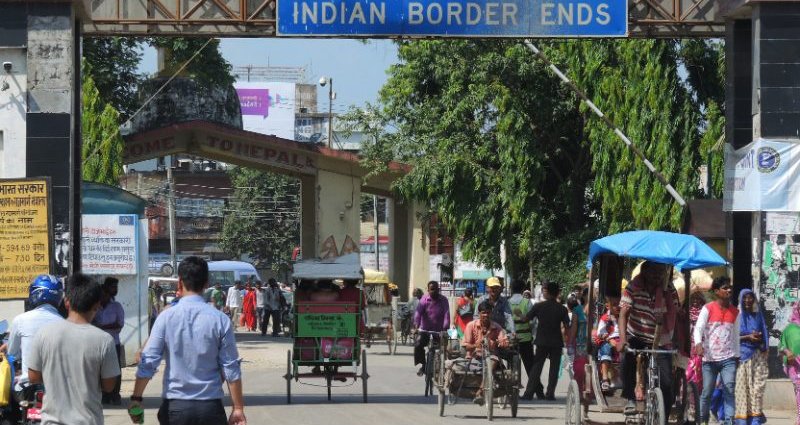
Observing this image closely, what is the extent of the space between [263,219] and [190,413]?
8172 centimetres

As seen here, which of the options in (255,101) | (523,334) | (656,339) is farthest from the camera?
(255,101)

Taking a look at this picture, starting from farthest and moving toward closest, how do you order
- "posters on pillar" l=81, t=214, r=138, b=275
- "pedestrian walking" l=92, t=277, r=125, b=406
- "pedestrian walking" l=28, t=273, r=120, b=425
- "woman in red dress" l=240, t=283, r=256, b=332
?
1. "woman in red dress" l=240, t=283, r=256, b=332
2. "posters on pillar" l=81, t=214, r=138, b=275
3. "pedestrian walking" l=92, t=277, r=125, b=406
4. "pedestrian walking" l=28, t=273, r=120, b=425

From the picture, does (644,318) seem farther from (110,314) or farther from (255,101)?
(255,101)

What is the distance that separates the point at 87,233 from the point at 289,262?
2442 inches

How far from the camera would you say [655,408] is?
1332cm

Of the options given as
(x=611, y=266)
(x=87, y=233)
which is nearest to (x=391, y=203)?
(x=87, y=233)

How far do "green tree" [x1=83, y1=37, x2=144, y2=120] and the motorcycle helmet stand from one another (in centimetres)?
3279

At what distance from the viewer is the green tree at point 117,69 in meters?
43.4

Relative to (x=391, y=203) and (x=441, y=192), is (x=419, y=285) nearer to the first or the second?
(x=391, y=203)

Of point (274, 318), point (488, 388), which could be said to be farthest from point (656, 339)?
point (274, 318)

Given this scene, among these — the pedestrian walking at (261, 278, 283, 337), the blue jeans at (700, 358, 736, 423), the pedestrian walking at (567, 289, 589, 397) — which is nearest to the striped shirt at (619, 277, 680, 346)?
the pedestrian walking at (567, 289, 589, 397)

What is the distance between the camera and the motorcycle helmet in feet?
35.1

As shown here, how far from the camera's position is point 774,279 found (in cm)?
1922

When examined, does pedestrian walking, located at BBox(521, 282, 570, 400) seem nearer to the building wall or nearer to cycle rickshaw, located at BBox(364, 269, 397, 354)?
the building wall
